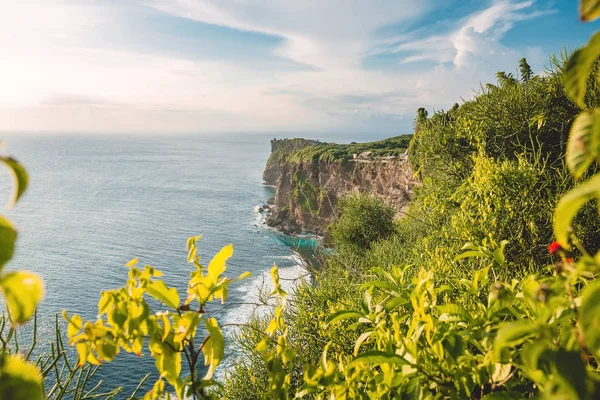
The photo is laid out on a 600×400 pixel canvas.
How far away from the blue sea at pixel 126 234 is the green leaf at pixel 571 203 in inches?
894

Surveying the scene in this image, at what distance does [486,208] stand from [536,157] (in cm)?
220

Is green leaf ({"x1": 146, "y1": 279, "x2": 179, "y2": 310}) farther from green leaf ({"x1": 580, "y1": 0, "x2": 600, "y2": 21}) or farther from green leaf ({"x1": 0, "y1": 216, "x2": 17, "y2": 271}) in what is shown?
green leaf ({"x1": 580, "y1": 0, "x2": 600, "y2": 21})

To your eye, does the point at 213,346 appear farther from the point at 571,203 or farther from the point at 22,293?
the point at 571,203

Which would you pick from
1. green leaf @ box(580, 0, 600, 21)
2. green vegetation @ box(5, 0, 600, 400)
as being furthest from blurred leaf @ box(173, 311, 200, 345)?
green leaf @ box(580, 0, 600, 21)

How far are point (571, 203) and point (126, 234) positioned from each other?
62.3 m

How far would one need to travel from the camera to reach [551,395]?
0.74 m

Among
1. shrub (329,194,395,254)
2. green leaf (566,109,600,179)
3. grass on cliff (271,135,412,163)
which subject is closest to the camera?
green leaf (566,109,600,179)

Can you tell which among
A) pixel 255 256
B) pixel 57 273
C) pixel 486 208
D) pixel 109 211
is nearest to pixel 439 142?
pixel 486 208

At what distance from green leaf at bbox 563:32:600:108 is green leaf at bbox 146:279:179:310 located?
1225 mm

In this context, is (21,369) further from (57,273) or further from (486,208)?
(57,273)

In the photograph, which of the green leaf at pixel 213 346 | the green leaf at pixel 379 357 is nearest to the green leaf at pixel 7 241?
the green leaf at pixel 213 346

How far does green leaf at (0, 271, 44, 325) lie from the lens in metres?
0.63

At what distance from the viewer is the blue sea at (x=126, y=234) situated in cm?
3706

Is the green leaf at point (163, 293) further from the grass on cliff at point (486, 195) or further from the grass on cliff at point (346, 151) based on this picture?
the grass on cliff at point (346, 151)
